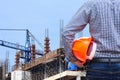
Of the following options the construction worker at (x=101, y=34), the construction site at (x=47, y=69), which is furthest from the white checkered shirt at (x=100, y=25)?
the construction site at (x=47, y=69)

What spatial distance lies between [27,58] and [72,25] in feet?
139

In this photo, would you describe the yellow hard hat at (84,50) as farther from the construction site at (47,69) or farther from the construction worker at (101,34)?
the construction site at (47,69)

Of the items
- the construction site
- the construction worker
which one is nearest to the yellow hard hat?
the construction worker

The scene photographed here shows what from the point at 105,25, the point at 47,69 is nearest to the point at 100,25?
the point at 105,25

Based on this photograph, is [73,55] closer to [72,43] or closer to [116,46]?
[72,43]

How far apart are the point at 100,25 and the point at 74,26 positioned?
147mm

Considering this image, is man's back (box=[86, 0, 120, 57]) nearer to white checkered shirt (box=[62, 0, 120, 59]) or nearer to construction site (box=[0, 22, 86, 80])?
white checkered shirt (box=[62, 0, 120, 59])

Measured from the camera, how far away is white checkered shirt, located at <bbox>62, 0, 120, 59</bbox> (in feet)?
9.18

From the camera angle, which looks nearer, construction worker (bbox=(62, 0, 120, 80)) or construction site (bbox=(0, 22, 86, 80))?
construction worker (bbox=(62, 0, 120, 80))

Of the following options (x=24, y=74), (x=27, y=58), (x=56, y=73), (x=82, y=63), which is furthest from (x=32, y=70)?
(x=82, y=63)

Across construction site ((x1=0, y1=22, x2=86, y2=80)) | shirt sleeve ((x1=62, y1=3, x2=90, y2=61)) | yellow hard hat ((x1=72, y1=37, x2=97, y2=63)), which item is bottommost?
construction site ((x1=0, y1=22, x2=86, y2=80))

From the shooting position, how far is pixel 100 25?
2824 millimetres

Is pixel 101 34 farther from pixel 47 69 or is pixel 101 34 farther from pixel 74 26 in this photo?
pixel 47 69

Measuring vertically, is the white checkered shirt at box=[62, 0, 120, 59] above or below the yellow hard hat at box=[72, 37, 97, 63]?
above
